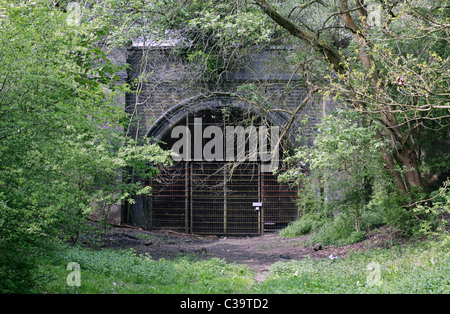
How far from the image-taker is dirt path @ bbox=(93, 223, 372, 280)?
923 centimetres

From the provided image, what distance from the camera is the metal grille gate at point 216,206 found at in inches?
597

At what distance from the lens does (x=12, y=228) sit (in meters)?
4.50

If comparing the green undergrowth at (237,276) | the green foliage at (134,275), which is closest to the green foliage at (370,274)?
the green undergrowth at (237,276)

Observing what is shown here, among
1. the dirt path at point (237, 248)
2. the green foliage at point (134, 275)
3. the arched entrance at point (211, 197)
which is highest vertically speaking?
the arched entrance at point (211, 197)

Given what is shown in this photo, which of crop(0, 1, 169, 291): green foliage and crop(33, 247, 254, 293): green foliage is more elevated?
crop(0, 1, 169, 291): green foliage

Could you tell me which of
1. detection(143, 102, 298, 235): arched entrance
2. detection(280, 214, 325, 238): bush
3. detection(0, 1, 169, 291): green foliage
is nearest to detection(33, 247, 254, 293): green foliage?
detection(0, 1, 169, 291): green foliage

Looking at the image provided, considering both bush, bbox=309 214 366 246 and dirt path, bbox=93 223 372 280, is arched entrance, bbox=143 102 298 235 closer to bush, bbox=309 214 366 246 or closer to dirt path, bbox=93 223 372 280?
dirt path, bbox=93 223 372 280

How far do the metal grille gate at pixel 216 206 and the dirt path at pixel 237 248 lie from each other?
6.31ft

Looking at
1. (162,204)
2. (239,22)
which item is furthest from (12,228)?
(162,204)

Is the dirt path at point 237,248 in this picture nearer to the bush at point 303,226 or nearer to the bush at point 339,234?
the bush at point 339,234

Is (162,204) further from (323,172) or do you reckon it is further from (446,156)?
(446,156)

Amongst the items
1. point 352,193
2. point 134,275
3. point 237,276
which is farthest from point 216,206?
point 134,275

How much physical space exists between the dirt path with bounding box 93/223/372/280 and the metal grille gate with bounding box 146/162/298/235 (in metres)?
1.92

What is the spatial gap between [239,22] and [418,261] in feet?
16.9
